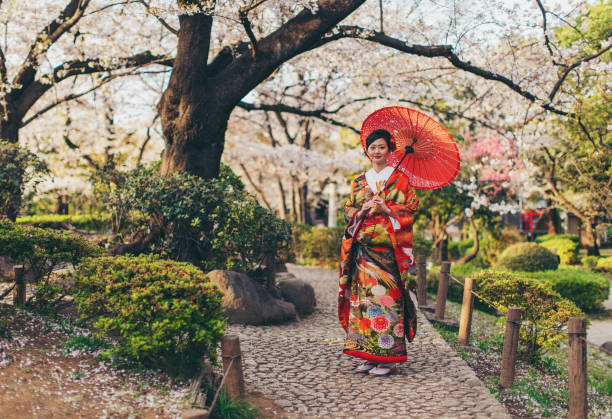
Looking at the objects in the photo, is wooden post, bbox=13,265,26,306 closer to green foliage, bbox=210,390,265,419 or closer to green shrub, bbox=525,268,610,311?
green foliage, bbox=210,390,265,419

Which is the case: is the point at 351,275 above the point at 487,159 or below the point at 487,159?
below

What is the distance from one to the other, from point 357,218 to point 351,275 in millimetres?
512

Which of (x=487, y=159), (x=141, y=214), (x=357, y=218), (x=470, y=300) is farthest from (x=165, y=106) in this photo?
(x=487, y=159)

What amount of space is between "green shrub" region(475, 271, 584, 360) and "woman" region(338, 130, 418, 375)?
1722mm

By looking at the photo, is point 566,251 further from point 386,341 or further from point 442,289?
point 386,341

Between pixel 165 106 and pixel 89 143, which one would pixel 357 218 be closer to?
pixel 165 106

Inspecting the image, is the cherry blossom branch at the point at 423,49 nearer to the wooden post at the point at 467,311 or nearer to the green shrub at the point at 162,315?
the wooden post at the point at 467,311

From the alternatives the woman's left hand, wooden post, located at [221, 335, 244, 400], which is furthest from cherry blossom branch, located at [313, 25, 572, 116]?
wooden post, located at [221, 335, 244, 400]

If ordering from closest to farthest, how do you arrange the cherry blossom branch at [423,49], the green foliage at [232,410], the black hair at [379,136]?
1. the green foliage at [232,410]
2. the black hair at [379,136]
3. the cherry blossom branch at [423,49]

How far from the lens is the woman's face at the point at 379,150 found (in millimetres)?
4430

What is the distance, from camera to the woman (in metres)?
4.41

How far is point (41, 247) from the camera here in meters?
4.66

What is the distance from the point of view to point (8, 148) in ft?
21.3

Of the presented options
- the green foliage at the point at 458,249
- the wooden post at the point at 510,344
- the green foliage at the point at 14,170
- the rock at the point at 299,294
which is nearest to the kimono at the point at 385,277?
→ the wooden post at the point at 510,344
